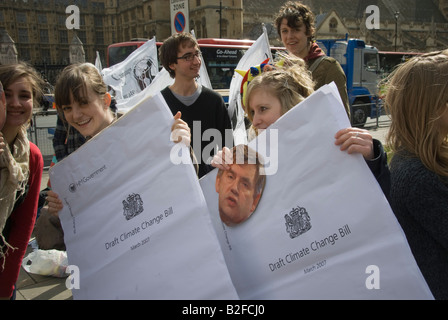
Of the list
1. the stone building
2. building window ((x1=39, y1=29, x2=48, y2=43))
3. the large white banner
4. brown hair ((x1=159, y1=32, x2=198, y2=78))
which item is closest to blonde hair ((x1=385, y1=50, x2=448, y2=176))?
the large white banner

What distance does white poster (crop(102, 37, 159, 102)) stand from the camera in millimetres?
→ 9883

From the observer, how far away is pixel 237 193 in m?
1.52

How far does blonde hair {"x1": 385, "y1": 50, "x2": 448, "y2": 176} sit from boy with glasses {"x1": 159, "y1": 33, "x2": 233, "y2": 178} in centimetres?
169

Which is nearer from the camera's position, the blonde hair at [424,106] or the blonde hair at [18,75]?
the blonde hair at [424,106]

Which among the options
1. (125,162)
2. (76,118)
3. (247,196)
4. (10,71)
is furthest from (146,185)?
(10,71)

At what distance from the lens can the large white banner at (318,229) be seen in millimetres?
1253

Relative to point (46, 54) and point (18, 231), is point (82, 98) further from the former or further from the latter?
point (46, 54)

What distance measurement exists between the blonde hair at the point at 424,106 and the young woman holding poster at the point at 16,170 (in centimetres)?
155

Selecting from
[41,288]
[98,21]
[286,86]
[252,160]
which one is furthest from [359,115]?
[98,21]

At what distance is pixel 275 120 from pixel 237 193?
443mm

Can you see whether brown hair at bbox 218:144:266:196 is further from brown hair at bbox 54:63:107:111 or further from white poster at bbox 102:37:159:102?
white poster at bbox 102:37:159:102

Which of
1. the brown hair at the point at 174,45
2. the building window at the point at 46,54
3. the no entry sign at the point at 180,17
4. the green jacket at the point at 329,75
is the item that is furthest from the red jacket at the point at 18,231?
the building window at the point at 46,54

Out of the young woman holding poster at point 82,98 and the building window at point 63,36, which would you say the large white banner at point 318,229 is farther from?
the building window at point 63,36

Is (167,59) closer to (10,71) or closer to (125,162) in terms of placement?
(10,71)
